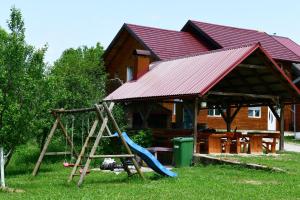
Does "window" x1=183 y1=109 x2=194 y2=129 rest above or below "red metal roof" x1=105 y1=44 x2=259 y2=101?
below

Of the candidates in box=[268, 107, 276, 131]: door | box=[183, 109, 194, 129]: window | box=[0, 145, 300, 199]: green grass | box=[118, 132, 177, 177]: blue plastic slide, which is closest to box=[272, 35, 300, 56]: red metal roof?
box=[268, 107, 276, 131]: door

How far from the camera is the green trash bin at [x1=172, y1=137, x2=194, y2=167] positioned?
18.7 metres

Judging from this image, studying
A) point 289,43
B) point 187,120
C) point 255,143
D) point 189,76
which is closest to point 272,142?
point 255,143

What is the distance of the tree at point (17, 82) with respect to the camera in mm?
12719

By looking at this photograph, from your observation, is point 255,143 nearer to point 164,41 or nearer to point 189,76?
point 189,76

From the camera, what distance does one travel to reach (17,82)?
1291cm

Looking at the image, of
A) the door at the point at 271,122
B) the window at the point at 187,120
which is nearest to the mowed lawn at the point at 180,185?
the window at the point at 187,120

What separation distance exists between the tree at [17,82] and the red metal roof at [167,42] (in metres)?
17.8

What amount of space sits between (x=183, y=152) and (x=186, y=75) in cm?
426

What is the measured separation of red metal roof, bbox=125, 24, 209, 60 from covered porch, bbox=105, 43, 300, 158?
Result: 6.21 m

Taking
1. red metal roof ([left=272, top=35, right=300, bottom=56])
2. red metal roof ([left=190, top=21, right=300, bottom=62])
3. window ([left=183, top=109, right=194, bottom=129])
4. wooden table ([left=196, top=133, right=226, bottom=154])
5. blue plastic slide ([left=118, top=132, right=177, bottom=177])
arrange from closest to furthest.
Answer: blue plastic slide ([left=118, top=132, right=177, bottom=177])
wooden table ([left=196, top=133, right=226, bottom=154])
window ([left=183, top=109, right=194, bottom=129])
red metal roof ([left=190, top=21, right=300, bottom=62])
red metal roof ([left=272, top=35, right=300, bottom=56])

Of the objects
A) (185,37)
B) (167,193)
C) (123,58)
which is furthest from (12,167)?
(185,37)

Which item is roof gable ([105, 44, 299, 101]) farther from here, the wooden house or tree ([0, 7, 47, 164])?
tree ([0, 7, 47, 164])

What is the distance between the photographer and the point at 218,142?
67.7 ft
